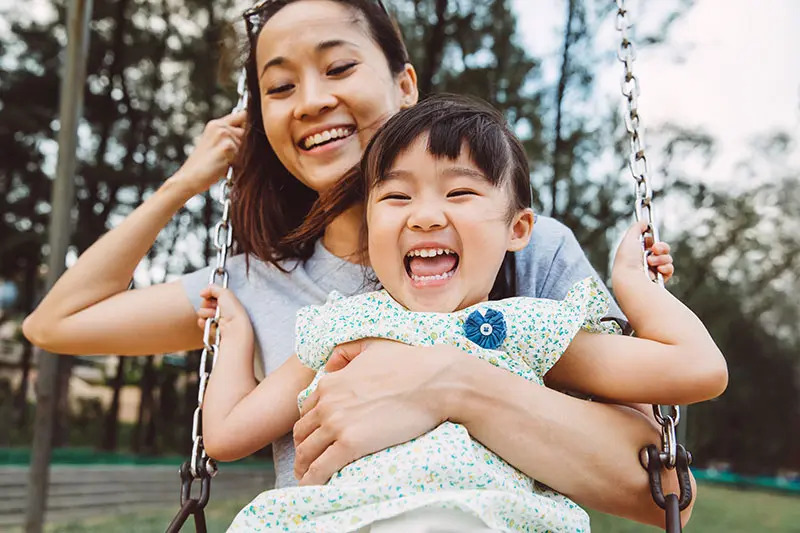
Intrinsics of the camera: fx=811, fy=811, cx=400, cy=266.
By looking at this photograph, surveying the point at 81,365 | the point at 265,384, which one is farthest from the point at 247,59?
the point at 81,365

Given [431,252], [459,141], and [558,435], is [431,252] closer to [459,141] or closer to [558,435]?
[459,141]

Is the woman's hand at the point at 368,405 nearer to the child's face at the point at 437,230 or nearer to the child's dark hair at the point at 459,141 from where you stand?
the child's face at the point at 437,230

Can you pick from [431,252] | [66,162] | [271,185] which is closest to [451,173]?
[431,252]

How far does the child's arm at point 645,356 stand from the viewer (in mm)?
1098

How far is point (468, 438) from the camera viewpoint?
1098mm

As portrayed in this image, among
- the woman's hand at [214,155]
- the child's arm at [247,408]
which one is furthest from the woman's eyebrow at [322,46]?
the child's arm at [247,408]

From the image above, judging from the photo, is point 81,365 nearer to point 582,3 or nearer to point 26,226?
point 26,226

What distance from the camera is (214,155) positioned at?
73.4 inches

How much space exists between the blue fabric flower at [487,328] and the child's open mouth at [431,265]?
8 cm

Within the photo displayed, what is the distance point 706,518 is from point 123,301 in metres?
8.12

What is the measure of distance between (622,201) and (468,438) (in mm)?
5034

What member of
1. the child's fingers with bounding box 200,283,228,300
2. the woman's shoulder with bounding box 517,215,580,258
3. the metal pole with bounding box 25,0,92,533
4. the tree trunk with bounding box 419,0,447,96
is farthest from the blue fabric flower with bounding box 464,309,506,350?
the tree trunk with bounding box 419,0,447,96

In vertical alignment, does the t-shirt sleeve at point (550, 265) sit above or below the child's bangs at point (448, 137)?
below

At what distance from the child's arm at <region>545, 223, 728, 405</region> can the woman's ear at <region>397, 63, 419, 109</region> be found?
2.05 ft
